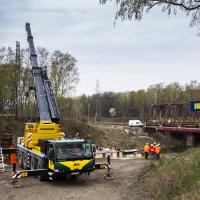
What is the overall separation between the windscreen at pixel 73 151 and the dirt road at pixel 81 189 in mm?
1321

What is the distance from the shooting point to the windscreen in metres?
14.9

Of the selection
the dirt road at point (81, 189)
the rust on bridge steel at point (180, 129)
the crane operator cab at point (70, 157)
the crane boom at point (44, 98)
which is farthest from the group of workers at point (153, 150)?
the rust on bridge steel at point (180, 129)

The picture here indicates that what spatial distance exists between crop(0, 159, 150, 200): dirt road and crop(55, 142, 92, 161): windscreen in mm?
1321

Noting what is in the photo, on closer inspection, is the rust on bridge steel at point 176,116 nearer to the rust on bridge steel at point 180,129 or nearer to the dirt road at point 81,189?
the rust on bridge steel at point 180,129

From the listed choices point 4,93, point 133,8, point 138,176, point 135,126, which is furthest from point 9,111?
point 133,8

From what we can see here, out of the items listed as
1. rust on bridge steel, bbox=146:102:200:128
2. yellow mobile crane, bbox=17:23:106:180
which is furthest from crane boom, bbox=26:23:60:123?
rust on bridge steel, bbox=146:102:200:128

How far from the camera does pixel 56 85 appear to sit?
48.1 m

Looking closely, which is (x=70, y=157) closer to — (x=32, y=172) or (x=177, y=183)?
(x=32, y=172)

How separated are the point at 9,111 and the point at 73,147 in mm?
35499

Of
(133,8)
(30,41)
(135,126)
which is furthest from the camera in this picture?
(135,126)

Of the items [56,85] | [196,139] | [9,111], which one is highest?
[56,85]

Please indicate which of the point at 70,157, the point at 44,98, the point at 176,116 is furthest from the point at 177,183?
the point at 176,116

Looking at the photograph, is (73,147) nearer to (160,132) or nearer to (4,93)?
(4,93)

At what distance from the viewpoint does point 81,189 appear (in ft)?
47.6
